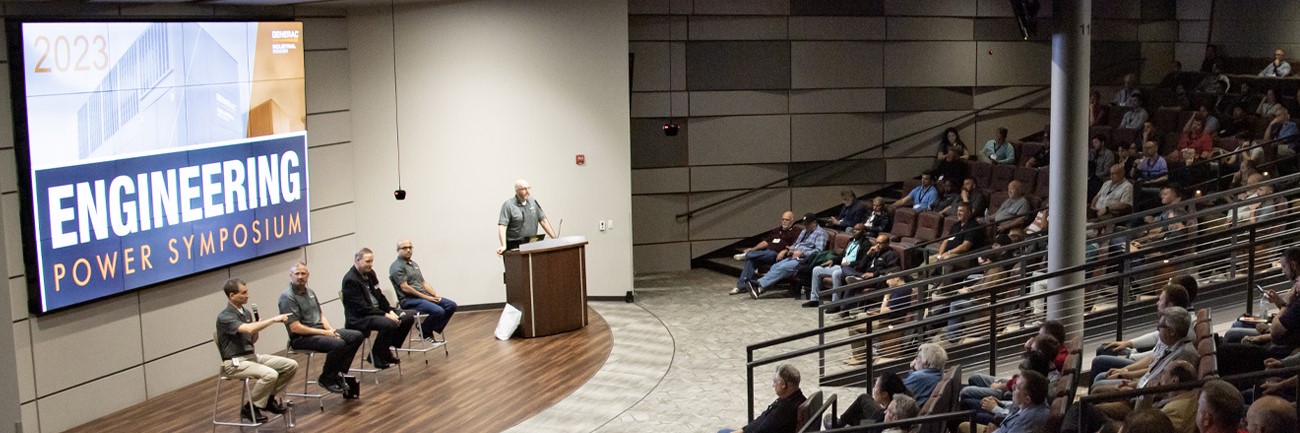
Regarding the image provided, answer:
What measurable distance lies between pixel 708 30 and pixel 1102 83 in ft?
17.4

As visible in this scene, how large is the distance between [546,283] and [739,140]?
14.7 ft

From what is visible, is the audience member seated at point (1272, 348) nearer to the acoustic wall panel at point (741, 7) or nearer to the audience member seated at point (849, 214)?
the audience member seated at point (849, 214)

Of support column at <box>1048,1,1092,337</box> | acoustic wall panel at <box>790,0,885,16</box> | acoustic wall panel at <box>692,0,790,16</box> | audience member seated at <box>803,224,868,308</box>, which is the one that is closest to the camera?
support column at <box>1048,1,1092,337</box>

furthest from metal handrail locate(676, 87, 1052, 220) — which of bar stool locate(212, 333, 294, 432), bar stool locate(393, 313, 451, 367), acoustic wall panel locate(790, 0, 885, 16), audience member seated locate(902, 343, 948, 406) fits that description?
audience member seated locate(902, 343, 948, 406)

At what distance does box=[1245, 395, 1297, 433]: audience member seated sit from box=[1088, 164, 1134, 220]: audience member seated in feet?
21.4

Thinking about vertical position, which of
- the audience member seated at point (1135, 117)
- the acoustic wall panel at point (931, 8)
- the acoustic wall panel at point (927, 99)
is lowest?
the audience member seated at point (1135, 117)

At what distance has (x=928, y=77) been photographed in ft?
50.4

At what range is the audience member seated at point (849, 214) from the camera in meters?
13.7

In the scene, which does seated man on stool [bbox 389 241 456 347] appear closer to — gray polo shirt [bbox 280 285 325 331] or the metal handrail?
gray polo shirt [bbox 280 285 325 331]

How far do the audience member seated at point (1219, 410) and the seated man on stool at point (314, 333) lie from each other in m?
6.00

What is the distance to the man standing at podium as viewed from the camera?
11.7 meters

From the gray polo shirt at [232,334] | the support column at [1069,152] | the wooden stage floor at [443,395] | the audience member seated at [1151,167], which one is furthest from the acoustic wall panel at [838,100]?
the gray polo shirt at [232,334]

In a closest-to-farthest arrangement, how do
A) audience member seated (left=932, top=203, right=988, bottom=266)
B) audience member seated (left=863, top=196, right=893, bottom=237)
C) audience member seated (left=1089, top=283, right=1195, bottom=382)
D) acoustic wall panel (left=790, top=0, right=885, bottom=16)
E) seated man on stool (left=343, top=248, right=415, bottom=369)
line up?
audience member seated (left=1089, top=283, right=1195, bottom=382), seated man on stool (left=343, top=248, right=415, bottom=369), audience member seated (left=932, top=203, right=988, bottom=266), audience member seated (left=863, top=196, right=893, bottom=237), acoustic wall panel (left=790, top=0, right=885, bottom=16)

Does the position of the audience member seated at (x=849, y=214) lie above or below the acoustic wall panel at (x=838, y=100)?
below
